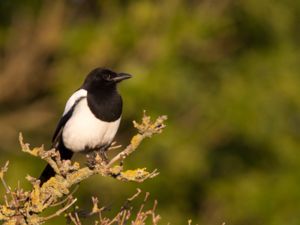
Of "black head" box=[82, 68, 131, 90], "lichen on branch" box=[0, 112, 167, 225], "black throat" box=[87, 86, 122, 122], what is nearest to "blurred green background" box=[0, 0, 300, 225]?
"black head" box=[82, 68, 131, 90]

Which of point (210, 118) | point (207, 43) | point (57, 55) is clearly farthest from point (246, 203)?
point (57, 55)

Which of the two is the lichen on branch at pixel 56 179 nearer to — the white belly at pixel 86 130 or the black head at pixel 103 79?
the white belly at pixel 86 130

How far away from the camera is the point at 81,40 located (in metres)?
10.4

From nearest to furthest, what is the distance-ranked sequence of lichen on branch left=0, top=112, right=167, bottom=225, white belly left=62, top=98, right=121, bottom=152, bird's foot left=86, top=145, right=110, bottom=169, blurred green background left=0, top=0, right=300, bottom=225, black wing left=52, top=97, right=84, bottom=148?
1. lichen on branch left=0, top=112, right=167, bottom=225
2. bird's foot left=86, top=145, right=110, bottom=169
3. white belly left=62, top=98, right=121, bottom=152
4. black wing left=52, top=97, right=84, bottom=148
5. blurred green background left=0, top=0, right=300, bottom=225

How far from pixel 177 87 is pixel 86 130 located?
5509 millimetres

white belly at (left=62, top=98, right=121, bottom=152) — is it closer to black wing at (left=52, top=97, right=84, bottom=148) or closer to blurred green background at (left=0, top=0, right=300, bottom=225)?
black wing at (left=52, top=97, right=84, bottom=148)

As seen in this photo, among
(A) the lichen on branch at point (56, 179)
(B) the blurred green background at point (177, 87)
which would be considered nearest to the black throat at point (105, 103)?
(A) the lichen on branch at point (56, 179)

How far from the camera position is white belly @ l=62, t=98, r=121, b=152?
5.48 meters

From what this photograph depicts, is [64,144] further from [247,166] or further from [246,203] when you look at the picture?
[247,166]

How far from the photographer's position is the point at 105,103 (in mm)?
5527

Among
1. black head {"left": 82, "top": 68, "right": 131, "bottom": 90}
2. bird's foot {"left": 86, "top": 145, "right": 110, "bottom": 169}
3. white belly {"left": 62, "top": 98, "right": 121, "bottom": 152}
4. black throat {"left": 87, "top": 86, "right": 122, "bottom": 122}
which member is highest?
black head {"left": 82, "top": 68, "right": 131, "bottom": 90}

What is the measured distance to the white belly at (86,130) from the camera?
18.0ft

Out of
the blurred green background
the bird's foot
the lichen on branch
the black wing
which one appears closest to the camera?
the lichen on branch

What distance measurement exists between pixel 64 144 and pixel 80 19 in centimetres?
614
